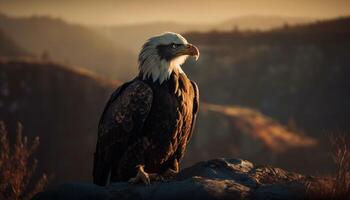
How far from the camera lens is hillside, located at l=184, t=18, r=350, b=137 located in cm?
4662

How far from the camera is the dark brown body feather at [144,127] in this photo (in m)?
9.07

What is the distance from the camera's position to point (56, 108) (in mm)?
37938

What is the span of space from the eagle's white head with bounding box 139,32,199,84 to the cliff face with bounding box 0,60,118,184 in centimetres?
2231

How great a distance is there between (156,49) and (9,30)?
94.0 metres

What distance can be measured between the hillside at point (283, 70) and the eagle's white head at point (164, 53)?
34.2 metres

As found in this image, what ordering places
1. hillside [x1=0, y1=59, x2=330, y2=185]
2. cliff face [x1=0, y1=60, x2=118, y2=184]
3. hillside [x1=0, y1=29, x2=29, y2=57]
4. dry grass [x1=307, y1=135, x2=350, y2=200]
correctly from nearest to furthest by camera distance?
dry grass [x1=307, y1=135, x2=350, y2=200], cliff face [x1=0, y1=60, x2=118, y2=184], hillside [x1=0, y1=59, x2=330, y2=185], hillside [x1=0, y1=29, x2=29, y2=57]

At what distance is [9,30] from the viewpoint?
99.8m

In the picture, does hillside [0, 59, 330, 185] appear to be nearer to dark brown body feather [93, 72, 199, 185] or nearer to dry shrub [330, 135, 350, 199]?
dark brown body feather [93, 72, 199, 185]

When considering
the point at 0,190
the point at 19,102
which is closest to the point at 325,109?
the point at 19,102

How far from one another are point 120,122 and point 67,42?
8695 centimetres

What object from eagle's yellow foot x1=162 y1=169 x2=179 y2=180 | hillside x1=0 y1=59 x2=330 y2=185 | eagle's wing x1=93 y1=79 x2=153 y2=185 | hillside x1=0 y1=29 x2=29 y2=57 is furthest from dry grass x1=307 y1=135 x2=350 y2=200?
hillside x1=0 y1=29 x2=29 y2=57

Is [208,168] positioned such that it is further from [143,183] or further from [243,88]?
[243,88]

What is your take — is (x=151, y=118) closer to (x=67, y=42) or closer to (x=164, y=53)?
(x=164, y=53)

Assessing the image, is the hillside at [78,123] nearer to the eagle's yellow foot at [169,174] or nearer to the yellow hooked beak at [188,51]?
the eagle's yellow foot at [169,174]
